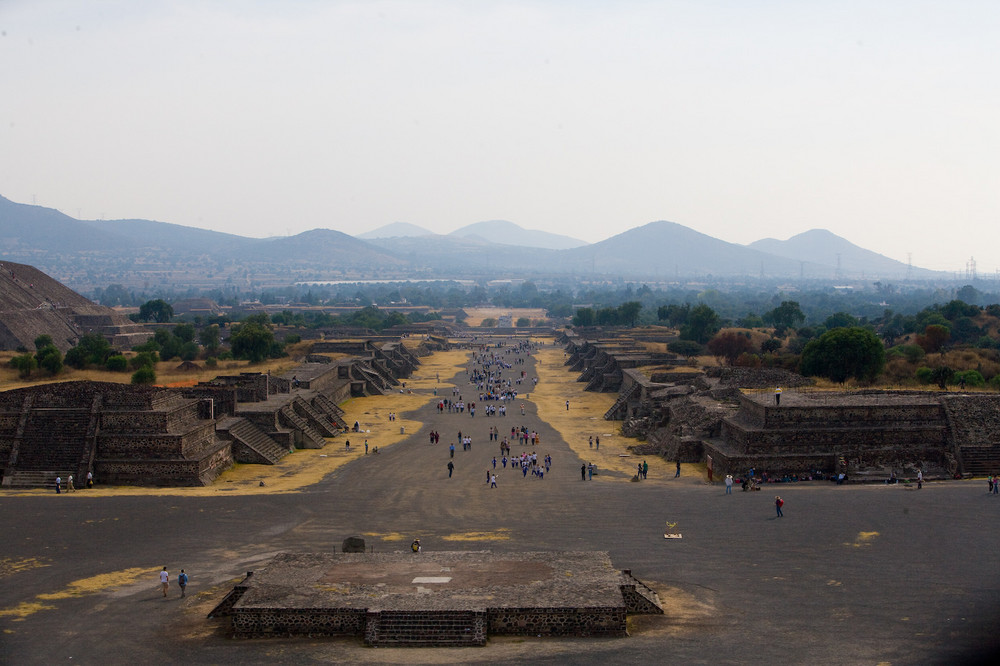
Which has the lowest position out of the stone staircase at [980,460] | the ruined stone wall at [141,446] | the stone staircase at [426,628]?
the stone staircase at [426,628]

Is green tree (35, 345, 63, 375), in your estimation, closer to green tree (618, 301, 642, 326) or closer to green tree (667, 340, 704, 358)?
green tree (667, 340, 704, 358)

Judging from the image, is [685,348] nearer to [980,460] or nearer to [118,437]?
[980,460]

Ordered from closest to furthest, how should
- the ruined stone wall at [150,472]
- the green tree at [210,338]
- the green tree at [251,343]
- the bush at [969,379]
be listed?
1. the ruined stone wall at [150,472]
2. the bush at [969,379]
3. the green tree at [251,343]
4. the green tree at [210,338]

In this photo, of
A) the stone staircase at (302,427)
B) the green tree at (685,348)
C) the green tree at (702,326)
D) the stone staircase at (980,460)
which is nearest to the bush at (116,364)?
the stone staircase at (302,427)

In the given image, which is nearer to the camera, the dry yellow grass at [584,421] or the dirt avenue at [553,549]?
the dirt avenue at [553,549]

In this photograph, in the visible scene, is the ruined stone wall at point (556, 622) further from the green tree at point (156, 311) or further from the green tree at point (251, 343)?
the green tree at point (156, 311)

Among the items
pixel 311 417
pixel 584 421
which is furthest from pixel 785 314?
pixel 311 417

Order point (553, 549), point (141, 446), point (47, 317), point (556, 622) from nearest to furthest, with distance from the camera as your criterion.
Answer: point (556, 622), point (553, 549), point (141, 446), point (47, 317)
